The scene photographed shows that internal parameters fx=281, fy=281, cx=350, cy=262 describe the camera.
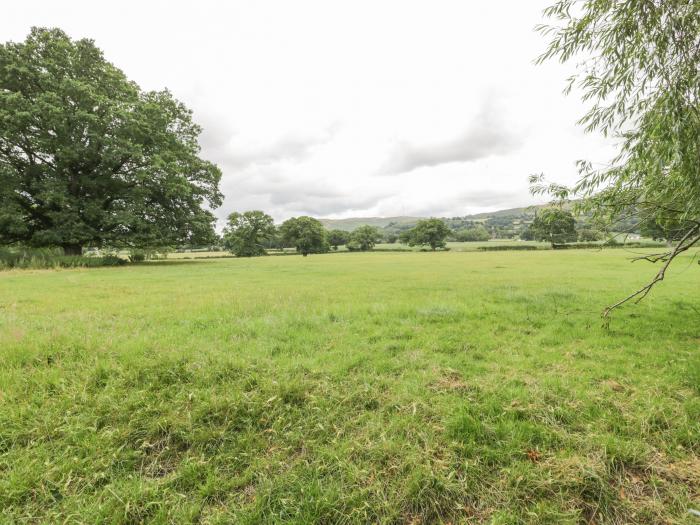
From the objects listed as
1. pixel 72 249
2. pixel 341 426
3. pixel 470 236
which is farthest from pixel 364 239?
pixel 341 426

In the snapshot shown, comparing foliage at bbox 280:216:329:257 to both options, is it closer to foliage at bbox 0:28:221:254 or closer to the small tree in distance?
the small tree in distance

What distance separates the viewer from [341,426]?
4.00 meters

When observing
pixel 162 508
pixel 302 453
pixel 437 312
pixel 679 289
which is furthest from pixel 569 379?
pixel 679 289

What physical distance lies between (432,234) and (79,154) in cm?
9894

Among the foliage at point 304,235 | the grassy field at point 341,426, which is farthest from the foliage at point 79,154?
the foliage at point 304,235

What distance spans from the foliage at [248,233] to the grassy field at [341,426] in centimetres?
7413

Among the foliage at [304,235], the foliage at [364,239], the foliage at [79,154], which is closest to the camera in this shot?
the foliage at [79,154]

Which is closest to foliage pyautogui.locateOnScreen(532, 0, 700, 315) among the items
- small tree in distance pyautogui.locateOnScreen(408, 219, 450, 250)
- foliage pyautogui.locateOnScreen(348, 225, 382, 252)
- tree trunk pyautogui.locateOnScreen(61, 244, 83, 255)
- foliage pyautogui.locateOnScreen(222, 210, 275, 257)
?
tree trunk pyautogui.locateOnScreen(61, 244, 83, 255)

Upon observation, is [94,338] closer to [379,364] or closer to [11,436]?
[11,436]

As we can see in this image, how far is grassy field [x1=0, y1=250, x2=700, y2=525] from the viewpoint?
2994mm

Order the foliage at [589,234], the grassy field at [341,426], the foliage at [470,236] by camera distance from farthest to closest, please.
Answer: the foliage at [470,236] → the foliage at [589,234] → the grassy field at [341,426]

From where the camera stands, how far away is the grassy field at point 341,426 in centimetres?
299

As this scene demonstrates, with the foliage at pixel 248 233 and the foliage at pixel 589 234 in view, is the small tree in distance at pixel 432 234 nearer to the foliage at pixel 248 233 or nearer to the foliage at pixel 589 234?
the foliage at pixel 248 233

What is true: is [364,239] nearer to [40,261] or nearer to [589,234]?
[40,261]
